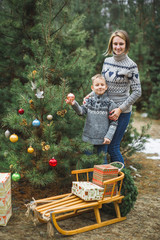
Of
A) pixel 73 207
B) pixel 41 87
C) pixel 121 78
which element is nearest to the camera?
pixel 73 207

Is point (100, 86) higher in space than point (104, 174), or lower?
higher

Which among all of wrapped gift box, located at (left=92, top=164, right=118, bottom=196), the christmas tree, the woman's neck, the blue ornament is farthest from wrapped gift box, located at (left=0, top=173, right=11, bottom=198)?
the woman's neck

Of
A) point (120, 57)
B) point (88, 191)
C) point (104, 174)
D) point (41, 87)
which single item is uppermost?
point (120, 57)

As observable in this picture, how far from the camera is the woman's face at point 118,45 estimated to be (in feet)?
10.9

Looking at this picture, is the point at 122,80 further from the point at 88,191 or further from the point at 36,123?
the point at 88,191

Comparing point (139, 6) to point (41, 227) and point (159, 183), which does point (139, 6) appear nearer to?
point (159, 183)

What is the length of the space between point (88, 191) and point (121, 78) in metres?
1.39

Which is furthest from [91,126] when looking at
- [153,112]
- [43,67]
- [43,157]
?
[153,112]

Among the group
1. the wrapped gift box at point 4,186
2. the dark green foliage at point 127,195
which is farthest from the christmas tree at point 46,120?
the dark green foliage at point 127,195

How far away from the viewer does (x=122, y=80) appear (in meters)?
3.34

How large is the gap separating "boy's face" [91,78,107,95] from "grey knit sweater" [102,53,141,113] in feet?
0.34

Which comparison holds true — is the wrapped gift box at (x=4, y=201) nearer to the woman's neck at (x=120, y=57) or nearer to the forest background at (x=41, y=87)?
the forest background at (x=41, y=87)

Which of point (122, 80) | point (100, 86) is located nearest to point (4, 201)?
point (100, 86)

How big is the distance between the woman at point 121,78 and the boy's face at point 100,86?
10 cm
